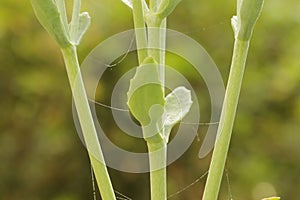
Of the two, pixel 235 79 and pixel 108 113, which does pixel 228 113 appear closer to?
pixel 235 79

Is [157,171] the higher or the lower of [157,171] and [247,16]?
the lower

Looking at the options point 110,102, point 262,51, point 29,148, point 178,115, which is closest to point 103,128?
point 110,102

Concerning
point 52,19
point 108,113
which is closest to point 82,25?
point 52,19

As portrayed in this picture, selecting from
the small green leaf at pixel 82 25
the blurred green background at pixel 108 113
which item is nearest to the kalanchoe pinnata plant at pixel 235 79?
the small green leaf at pixel 82 25

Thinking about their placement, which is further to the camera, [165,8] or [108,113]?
[108,113]

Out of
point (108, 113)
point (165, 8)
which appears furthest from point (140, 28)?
point (108, 113)

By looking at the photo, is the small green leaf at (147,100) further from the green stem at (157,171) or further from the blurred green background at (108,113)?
the blurred green background at (108,113)

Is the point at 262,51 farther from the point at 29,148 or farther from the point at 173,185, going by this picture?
the point at 29,148
